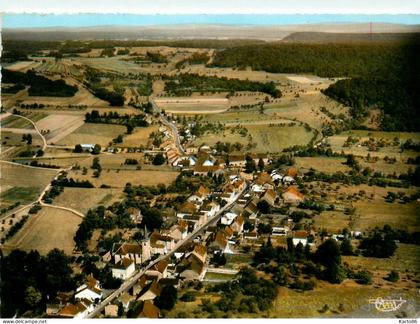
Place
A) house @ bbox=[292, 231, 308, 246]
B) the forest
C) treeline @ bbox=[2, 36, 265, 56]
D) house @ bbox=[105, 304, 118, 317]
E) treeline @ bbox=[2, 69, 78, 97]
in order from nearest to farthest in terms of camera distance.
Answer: house @ bbox=[105, 304, 118, 317]
house @ bbox=[292, 231, 308, 246]
treeline @ bbox=[2, 36, 265, 56]
treeline @ bbox=[2, 69, 78, 97]
the forest

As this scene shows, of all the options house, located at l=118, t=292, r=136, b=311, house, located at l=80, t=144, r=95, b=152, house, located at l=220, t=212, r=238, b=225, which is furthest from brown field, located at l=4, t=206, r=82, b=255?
house, located at l=80, t=144, r=95, b=152

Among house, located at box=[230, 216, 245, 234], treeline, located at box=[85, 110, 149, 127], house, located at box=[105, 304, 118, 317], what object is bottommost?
house, located at box=[105, 304, 118, 317]

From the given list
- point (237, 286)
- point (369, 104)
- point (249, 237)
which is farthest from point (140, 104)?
point (237, 286)

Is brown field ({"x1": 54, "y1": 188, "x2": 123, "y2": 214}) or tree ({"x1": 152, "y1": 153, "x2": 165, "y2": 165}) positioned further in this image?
tree ({"x1": 152, "y1": 153, "x2": 165, "y2": 165})

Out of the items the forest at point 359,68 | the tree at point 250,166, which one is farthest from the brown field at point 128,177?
the forest at point 359,68

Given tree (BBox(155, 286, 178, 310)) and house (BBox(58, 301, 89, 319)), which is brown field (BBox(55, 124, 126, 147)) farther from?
tree (BBox(155, 286, 178, 310))

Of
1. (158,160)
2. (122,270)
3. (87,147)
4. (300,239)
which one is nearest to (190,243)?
(122,270)

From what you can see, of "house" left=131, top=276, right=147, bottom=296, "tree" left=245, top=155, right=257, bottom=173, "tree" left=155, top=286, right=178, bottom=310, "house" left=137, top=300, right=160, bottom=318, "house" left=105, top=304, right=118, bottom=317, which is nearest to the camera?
"house" left=137, top=300, right=160, bottom=318
